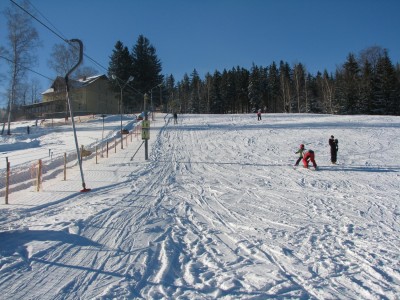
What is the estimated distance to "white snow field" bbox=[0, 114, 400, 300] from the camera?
14.2 feet

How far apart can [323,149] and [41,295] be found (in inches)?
767

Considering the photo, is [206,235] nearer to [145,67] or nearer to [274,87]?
[145,67]

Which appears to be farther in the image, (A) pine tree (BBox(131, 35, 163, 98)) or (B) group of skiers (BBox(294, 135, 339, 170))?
(A) pine tree (BBox(131, 35, 163, 98))

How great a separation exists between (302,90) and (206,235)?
71.3 meters

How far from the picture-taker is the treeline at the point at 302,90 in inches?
2125

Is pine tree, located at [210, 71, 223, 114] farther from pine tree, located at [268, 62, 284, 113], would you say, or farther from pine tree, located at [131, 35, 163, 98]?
pine tree, located at [131, 35, 163, 98]

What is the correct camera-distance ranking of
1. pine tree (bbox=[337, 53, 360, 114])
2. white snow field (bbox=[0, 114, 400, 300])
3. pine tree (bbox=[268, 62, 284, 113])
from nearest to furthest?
1. white snow field (bbox=[0, 114, 400, 300])
2. pine tree (bbox=[337, 53, 360, 114])
3. pine tree (bbox=[268, 62, 284, 113])

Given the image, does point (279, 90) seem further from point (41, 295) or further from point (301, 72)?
point (41, 295)

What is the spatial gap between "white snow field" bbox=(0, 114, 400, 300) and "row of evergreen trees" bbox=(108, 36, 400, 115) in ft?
97.2

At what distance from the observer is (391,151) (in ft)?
62.6

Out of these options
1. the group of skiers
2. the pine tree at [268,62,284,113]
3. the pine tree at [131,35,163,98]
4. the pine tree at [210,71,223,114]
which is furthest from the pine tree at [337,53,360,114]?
the group of skiers

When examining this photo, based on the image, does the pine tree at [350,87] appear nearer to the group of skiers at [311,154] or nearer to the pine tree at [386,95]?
the pine tree at [386,95]

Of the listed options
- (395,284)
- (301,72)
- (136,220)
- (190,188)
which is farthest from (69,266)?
(301,72)

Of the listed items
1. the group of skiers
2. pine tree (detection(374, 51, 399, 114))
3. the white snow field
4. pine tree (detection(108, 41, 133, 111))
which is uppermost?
pine tree (detection(108, 41, 133, 111))
